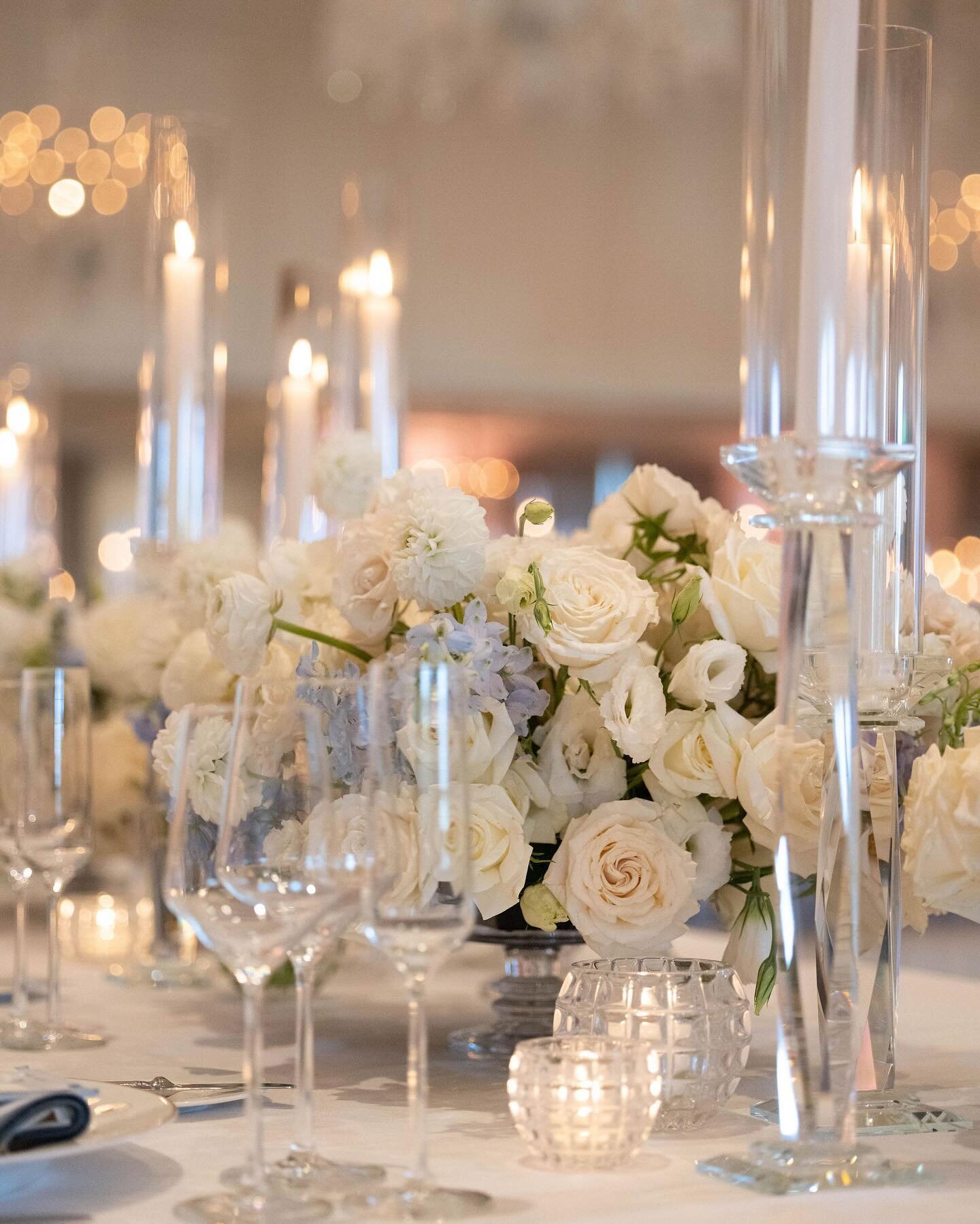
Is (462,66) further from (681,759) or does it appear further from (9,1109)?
(9,1109)

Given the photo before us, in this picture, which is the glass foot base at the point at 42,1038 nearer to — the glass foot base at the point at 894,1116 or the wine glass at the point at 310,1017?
the wine glass at the point at 310,1017

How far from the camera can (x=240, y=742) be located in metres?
0.80

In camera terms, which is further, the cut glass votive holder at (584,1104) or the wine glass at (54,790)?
the wine glass at (54,790)

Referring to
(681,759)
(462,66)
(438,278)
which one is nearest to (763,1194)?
(681,759)

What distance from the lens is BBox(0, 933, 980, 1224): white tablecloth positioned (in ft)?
2.61

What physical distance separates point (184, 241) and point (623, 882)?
0.88 m

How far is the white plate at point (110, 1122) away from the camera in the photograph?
80 centimetres

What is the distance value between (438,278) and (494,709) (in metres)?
5.18

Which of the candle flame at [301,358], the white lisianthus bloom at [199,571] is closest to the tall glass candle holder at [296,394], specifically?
the candle flame at [301,358]

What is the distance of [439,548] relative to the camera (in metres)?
1.09

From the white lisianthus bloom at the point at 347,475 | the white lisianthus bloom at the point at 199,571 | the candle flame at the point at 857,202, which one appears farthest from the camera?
the white lisianthus bloom at the point at 347,475

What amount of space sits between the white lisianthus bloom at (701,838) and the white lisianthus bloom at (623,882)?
0.05 feet

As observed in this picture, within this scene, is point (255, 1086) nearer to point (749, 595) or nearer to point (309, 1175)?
point (309, 1175)

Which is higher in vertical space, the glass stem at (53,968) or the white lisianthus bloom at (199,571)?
the white lisianthus bloom at (199,571)
